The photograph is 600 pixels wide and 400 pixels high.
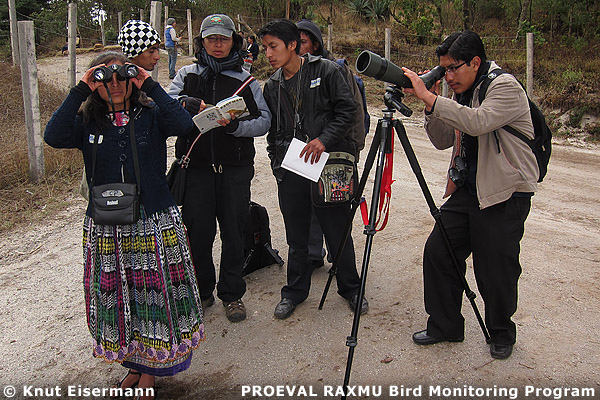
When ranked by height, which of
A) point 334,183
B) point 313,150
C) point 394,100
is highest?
point 394,100

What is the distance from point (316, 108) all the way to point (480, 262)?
4.56 ft

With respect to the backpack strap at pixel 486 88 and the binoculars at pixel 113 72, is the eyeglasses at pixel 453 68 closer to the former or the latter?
the backpack strap at pixel 486 88

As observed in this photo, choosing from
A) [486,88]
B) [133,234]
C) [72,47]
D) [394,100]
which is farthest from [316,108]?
[72,47]

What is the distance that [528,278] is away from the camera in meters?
3.97

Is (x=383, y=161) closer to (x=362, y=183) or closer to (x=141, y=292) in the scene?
(x=362, y=183)

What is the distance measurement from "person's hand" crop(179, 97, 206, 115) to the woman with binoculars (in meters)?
0.47

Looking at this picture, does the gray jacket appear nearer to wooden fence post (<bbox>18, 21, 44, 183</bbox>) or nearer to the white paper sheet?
the white paper sheet

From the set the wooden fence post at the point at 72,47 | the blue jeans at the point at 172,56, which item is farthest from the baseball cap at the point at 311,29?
the blue jeans at the point at 172,56

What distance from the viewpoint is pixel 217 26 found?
3297 mm

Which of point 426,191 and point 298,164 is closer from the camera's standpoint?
point 426,191

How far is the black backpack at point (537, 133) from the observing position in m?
2.73

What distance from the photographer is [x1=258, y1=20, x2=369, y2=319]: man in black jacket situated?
3289 mm

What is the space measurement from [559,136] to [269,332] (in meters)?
8.03

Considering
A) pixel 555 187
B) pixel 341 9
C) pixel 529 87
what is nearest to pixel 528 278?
pixel 555 187
